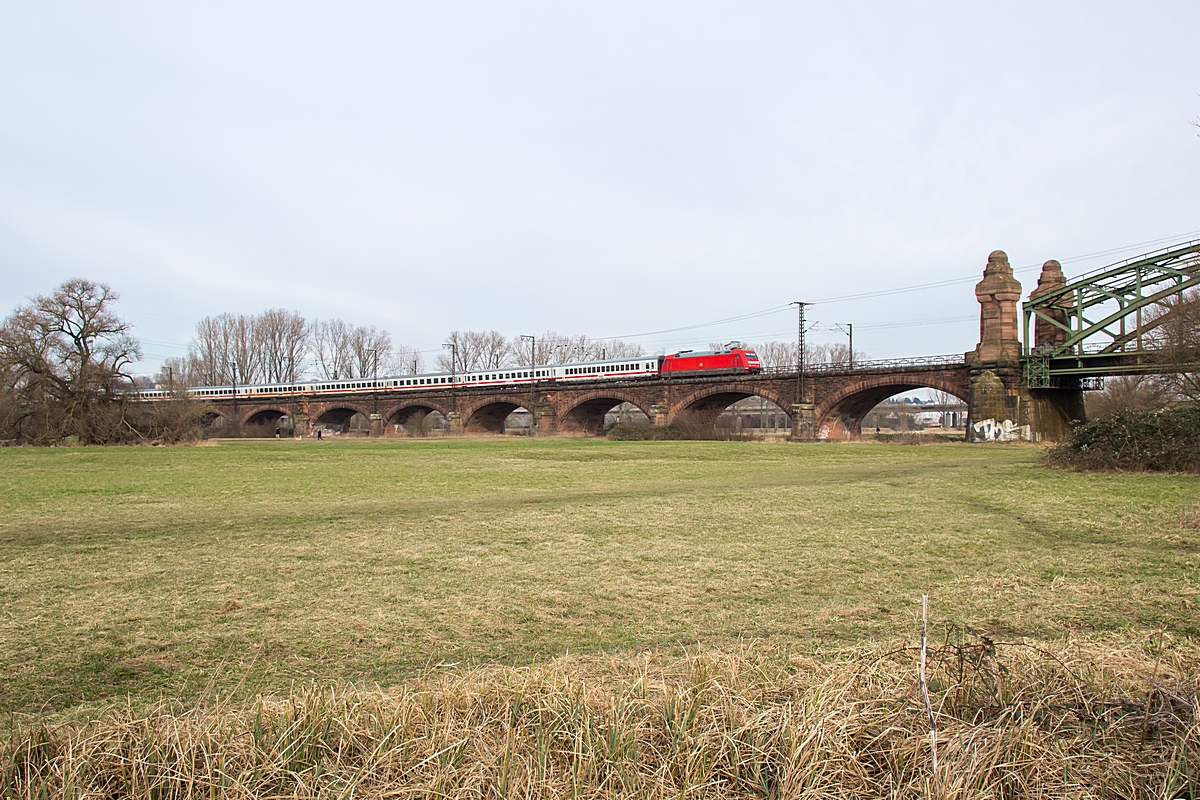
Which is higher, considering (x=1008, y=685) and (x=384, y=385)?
(x=384, y=385)

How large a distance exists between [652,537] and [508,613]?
4045 millimetres

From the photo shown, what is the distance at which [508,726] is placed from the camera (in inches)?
116

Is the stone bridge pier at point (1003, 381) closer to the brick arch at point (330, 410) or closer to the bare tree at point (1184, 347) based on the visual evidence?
the bare tree at point (1184, 347)

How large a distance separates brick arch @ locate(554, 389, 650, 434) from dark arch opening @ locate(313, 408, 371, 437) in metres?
25.4

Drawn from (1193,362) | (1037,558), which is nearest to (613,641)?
(1037,558)

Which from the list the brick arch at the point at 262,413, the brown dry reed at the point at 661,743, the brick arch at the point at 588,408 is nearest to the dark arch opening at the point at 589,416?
the brick arch at the point at 588,408

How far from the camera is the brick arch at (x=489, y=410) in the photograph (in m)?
66.4

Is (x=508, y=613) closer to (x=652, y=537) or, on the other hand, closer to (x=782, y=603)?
(x=782, y=603)

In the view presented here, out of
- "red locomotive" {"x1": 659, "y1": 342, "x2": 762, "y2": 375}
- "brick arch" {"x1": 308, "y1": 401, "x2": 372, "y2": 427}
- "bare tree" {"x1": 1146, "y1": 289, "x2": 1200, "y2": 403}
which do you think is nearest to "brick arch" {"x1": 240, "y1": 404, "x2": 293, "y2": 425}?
"brick arch" {"x1": 308, "y1": 401, "x2": 372, "y2": 427}

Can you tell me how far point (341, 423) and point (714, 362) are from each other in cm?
5051

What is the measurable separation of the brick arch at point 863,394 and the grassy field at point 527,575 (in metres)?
29.0

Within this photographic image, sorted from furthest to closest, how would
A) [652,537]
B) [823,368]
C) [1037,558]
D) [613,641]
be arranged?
[823,368], [652,537], [1037,558], [613,641]

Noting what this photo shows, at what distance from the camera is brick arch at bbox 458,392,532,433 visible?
66.4 m

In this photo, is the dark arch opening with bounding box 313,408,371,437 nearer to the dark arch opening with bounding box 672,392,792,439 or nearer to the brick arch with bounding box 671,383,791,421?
the brick arch with bounding box 671,383,791,421
